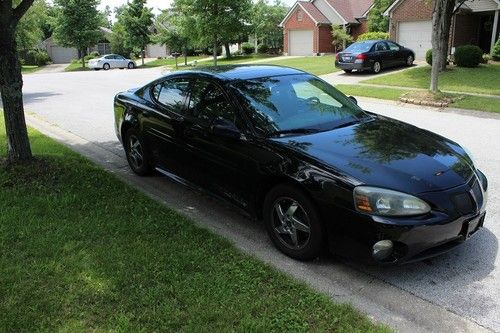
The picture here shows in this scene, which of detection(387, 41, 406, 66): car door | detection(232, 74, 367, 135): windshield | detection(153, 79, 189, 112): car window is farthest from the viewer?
detection(387, 41, 406, 66): car door

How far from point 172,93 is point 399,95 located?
35.9 ft

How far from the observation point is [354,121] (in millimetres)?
4820

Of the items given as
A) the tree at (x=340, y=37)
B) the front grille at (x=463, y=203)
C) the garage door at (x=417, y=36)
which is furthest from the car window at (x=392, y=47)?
the front grille at (x=463, y=203)

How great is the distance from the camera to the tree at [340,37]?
1549 inches

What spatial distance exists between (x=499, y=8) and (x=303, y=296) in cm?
2877

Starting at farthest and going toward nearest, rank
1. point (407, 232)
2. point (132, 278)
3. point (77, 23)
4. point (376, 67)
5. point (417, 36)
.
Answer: point (77, 23)
point (417, 36)
point (376, 67)
point (132, 278)
point (407, 232)

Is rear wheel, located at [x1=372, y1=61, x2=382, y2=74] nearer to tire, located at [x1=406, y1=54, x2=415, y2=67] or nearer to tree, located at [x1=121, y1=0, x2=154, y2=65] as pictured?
tire, located at [x1=406, y1=54, x2=415, y2=67]

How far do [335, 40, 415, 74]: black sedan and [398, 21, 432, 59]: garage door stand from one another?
6.60 metres

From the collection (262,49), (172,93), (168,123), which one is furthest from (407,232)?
(262,49)

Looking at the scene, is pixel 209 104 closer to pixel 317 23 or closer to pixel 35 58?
pixel 317 23

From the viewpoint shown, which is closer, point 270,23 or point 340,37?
point 340,37

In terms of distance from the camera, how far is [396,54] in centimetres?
2300

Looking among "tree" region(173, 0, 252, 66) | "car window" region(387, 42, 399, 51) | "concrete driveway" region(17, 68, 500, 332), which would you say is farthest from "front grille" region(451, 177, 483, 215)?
"tree" region(173, 0, 252, 66)

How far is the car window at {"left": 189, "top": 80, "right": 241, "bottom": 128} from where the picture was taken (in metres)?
4.66
